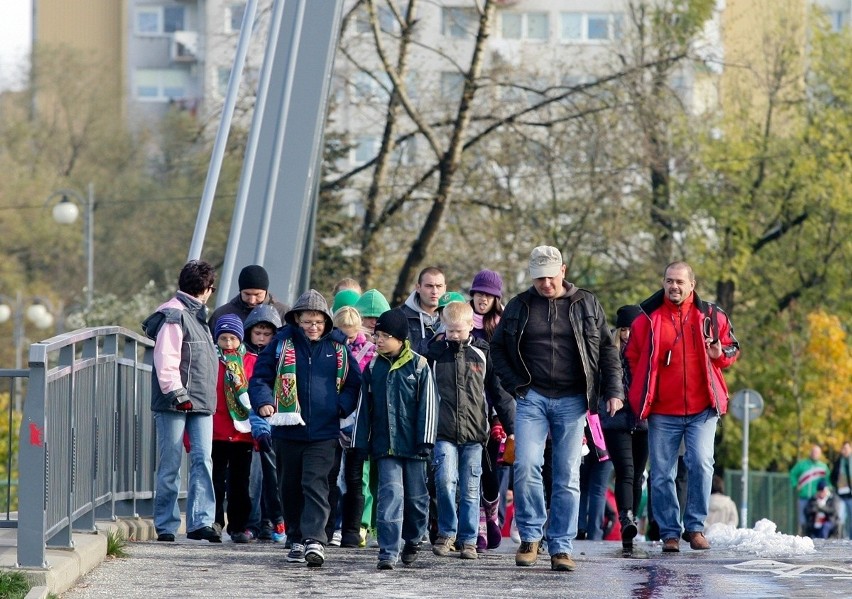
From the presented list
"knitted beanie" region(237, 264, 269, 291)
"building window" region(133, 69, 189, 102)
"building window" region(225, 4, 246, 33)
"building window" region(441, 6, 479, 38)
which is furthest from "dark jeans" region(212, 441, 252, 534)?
"building window" region(133, 69, 189, 102)

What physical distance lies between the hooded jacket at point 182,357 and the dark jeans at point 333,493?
818 mm

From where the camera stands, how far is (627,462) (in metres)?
11.8

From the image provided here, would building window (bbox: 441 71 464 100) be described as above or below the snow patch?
above

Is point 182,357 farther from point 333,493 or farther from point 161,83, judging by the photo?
point 161,83

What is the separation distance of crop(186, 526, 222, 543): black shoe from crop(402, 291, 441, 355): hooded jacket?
168 cm

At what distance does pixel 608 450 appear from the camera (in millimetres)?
11977

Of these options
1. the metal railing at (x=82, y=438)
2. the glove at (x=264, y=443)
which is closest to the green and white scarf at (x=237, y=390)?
the glove at (x=264, y=443)

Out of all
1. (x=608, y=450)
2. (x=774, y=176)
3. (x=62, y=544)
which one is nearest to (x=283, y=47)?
(x=608, y=450)

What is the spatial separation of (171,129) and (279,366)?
124 feet

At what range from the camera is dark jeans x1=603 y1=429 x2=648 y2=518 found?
11.5 m

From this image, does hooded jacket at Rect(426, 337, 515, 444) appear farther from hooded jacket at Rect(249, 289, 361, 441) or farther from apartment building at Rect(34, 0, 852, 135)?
apartment building at Rect(34, 0, 852, 135)

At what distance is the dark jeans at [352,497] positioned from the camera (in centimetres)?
1104

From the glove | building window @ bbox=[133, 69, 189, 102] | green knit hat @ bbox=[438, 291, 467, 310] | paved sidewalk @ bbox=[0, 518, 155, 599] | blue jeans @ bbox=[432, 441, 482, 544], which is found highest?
building window @ bbox=[133, 69, 189, 102]

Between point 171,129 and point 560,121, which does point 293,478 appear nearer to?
point 560,121
